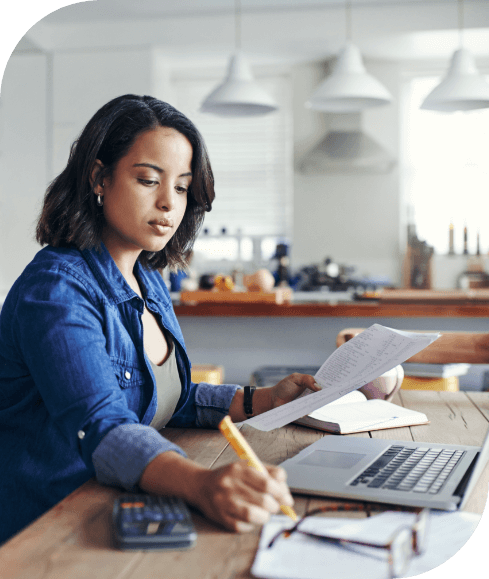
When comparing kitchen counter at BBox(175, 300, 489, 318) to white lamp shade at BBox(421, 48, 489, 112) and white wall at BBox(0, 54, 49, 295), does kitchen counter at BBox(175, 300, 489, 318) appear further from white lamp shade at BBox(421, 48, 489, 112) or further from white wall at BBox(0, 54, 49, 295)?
white wall at BBox(0, 54, 49, 295)

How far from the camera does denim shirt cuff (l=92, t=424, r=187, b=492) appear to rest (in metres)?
0.74

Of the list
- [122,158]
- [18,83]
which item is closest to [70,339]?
[122,158]

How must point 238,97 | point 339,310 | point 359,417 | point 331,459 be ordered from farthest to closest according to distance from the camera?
point 238,97, point 339,310, point 359,417, point 331,459

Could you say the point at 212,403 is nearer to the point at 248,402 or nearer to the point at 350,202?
the point at 248,402

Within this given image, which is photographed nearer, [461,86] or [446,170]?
[461,86]

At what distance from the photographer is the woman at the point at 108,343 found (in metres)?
0.79

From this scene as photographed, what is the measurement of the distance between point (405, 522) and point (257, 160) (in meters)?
4.76

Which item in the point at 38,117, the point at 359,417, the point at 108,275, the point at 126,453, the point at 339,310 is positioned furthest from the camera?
the point at 38,117

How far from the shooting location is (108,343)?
3.22 feet

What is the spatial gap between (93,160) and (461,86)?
2.73 metres

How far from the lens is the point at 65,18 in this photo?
15.2ft

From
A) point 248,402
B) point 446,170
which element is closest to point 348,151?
point 446,170

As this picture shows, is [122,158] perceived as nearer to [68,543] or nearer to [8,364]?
[8,364]

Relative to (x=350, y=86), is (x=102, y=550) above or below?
below
